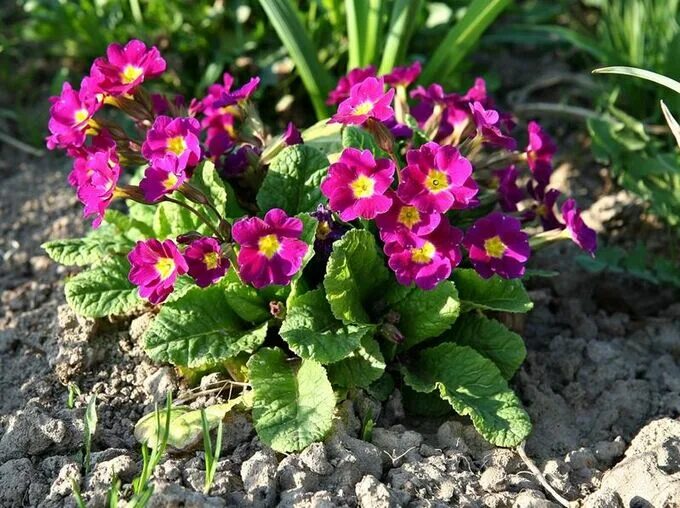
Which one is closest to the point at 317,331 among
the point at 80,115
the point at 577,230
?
the point at 577,230

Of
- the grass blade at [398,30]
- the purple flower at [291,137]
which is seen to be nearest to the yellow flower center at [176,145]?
the purple flower at [291,137]

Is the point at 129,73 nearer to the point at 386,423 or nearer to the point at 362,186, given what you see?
the point at 362,186

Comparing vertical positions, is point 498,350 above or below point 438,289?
below

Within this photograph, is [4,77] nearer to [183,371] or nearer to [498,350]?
[183,371]

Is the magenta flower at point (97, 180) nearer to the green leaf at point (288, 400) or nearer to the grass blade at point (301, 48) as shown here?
the green leaf at point (288, 400)

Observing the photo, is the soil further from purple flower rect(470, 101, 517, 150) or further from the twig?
purple flower rect(470, 101, 517, 150)

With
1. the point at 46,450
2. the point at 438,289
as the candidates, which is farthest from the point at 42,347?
the point at 438,289
